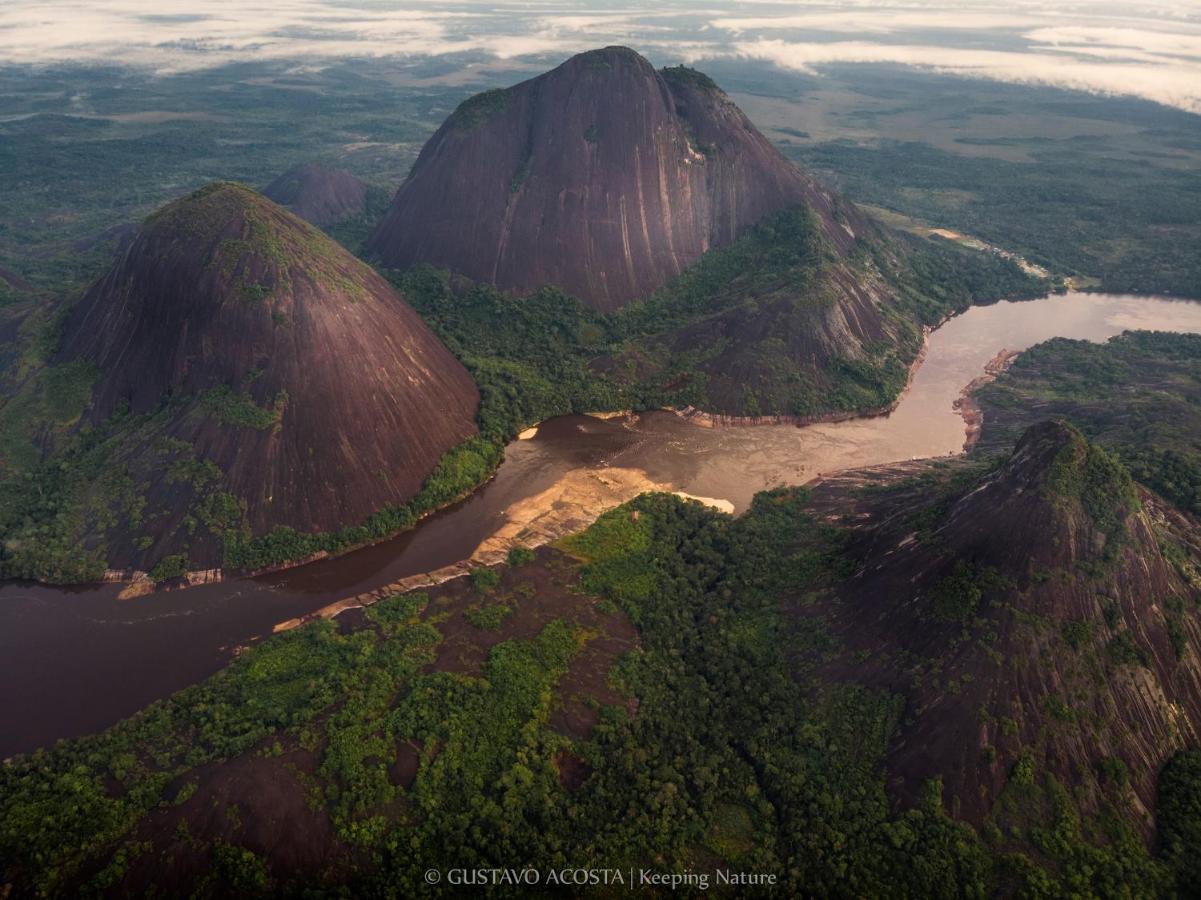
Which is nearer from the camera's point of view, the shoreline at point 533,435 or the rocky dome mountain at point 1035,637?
the rocky dome mountain at point 1035,637

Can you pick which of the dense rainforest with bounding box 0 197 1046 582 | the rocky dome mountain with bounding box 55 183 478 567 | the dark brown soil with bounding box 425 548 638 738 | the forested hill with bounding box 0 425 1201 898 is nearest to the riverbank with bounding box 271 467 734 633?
the dark brown soil with bounding box 425 548 638 738

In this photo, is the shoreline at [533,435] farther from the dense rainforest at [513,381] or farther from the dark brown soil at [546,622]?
the dark brown soil at [546,622]

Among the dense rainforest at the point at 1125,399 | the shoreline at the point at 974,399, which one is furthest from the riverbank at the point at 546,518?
the dense rainforest at the point at 1125,399

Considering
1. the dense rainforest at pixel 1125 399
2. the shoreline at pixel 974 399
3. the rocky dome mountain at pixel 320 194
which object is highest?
the rocky dome mountain at pixel 320 194

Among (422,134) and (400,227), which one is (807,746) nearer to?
(400,227)

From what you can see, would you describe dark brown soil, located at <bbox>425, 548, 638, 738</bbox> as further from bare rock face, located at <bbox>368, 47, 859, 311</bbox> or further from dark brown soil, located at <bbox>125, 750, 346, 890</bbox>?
bare rock face, located at <bbox>368, 47, 859, 311</bbox>

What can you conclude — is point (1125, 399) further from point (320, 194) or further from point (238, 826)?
point (320, 194)
